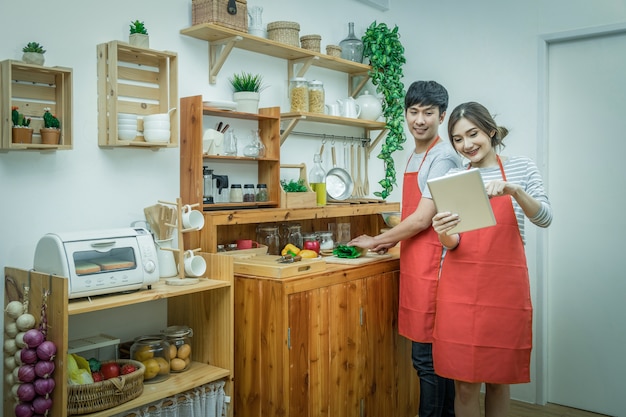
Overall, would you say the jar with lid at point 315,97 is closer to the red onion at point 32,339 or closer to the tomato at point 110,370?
the tomato at point 110,370

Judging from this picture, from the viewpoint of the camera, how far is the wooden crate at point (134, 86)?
251cm

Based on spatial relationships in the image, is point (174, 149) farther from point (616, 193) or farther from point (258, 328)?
point (616, 193)

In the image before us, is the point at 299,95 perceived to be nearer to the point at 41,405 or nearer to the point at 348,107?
the point at 348,107

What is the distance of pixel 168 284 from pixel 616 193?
2614 millimetres

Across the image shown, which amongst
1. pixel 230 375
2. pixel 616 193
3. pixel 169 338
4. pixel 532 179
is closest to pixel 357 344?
pixel 230 375

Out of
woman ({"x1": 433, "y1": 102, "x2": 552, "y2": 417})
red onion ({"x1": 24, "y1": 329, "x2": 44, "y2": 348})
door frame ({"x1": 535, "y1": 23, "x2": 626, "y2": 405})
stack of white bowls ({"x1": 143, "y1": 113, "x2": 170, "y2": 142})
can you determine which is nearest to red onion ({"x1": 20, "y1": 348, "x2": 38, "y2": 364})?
red onion ({"x1": 24, "y1": 329, "x2": 44, "y2": 348})

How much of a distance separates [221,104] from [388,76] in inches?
53.7

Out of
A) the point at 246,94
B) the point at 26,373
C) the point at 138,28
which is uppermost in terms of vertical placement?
the point at 138,28

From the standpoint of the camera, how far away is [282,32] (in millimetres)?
3271

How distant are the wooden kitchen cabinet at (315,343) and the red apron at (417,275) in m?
0.22

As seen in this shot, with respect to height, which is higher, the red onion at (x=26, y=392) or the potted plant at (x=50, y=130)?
the potted plant at (x=50, y=130)

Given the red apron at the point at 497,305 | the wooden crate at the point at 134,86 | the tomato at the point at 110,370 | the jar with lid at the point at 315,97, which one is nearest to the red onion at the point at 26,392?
the tomato at the point at 110,370

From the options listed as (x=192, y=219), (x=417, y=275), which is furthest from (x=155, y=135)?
(x=417, y=275)

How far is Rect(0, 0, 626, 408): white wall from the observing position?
237cm
